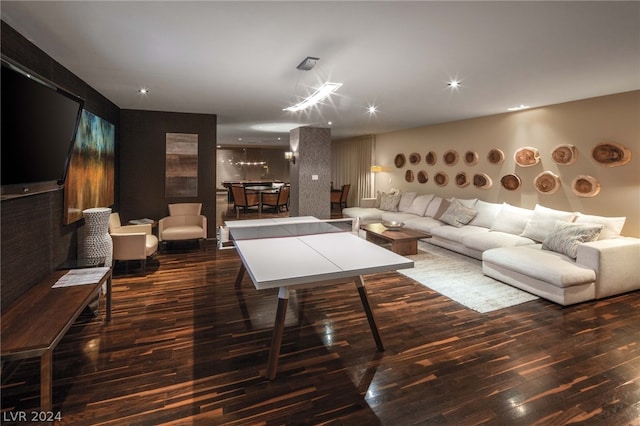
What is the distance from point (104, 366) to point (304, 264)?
163 centimetres

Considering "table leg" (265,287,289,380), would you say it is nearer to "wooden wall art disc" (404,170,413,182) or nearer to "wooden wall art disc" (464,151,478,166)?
"wooden wall art disc" (464,151,478,166)

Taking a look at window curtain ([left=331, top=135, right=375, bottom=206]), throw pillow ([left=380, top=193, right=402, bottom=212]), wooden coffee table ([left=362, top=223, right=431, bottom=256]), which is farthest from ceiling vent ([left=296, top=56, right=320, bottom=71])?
window curtain ([left=331, top=135, right=375, bottom=206])

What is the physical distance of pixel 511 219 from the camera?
5.26 meters

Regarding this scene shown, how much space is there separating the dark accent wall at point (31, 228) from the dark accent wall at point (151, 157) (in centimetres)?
207

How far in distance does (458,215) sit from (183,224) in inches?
198

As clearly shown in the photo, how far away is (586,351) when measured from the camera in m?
2.61

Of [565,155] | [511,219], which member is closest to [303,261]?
[511,219]

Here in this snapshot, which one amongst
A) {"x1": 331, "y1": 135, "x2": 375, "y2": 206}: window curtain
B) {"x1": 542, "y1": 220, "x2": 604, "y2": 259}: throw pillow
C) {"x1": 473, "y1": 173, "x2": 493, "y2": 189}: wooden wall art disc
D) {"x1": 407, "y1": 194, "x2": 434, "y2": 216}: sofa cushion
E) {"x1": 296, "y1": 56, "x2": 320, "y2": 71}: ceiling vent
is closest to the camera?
{"x1": 296, "y1": 56, "x2": 320, "y2": 71}: ceiling vent

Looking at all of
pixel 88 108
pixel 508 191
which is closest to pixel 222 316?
pixel 88 108

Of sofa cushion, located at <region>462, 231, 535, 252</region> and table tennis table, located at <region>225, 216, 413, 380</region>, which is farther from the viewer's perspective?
sofa cushion, located at <region>462, 231, 535, 252</region>

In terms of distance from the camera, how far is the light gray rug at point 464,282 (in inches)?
141

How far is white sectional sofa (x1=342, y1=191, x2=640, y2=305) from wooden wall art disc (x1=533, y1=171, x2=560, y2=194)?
15.6 inches

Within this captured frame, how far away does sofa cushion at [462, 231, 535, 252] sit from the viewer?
4711 millimetres

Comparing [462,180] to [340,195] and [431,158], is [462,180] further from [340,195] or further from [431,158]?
[340,195]
